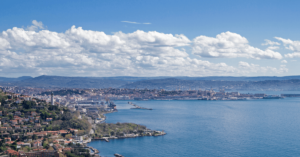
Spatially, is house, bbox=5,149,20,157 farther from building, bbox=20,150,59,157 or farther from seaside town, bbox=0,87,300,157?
building, bbox=20,150,59,157

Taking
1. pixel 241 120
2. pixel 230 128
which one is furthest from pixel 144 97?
pixel 230 128

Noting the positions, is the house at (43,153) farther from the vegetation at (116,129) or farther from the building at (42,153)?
the vegetation at (116,129)

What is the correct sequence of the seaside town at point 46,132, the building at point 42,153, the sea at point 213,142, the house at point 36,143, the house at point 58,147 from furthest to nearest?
the sea at point 213,142
the house at point 36,143
the house at point 58,147
the seaside town at point 46,132
the building at point 42,153

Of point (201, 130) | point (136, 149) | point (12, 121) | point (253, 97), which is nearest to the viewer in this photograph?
point (136, 149)

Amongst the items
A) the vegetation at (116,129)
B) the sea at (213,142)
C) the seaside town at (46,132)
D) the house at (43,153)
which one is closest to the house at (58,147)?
the seaside town at (46,132)

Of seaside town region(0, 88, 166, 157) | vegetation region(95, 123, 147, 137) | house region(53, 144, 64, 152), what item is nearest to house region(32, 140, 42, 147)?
seaside town region(0, 88, 166, 157)

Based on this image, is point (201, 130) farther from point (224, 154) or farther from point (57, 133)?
point (57, 133)

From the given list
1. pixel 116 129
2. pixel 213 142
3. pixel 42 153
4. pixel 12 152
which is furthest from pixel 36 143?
pixel 213 142

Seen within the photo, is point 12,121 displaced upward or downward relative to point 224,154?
upward
